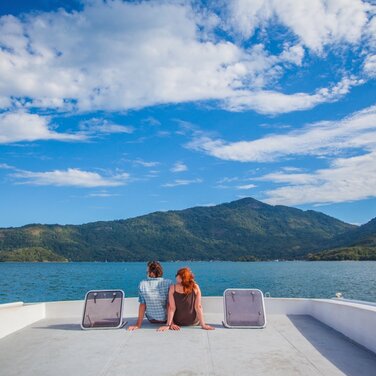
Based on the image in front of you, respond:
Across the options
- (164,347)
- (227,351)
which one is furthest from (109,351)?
(227,351)

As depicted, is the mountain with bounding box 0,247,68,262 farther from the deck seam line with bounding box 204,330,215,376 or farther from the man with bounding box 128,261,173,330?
the deck seam line with bounding box 204,330,215,376

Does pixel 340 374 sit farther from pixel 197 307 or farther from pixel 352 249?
pixel 352 249

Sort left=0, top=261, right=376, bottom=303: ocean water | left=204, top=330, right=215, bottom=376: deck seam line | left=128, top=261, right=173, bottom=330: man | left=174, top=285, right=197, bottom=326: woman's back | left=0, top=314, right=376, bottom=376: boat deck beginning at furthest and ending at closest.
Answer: left=0, top=261, right=376, bottom=303: ocean water
left=128, top=261, right=173, bottom=330: man
left=174, top=285, right=197, bottom=326: woman's back
left=0, top=314, right=376, bottom=376: boat deck
left=204, top=330, right=215, bottom=376: deck seam line

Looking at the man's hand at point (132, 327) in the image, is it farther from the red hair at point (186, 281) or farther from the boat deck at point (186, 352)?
the red hair at point (186, 281)

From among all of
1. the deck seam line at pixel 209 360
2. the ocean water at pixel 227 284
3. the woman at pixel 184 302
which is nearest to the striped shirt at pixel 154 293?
the woman at pixel 184 302

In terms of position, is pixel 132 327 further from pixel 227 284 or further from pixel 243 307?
pixel 227 284

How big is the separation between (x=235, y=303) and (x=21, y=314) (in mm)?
3837

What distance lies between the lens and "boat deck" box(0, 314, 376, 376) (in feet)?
16.1

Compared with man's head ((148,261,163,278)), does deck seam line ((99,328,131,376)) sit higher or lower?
lower

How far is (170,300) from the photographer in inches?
284

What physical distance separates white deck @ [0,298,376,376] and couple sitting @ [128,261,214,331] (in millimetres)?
231

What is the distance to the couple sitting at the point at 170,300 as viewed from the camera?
723cm

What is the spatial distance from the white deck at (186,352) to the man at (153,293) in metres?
0.28

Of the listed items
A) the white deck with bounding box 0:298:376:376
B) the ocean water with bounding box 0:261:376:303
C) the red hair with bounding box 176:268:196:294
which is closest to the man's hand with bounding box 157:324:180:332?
the white deck with bounding box 0:298:376:376
